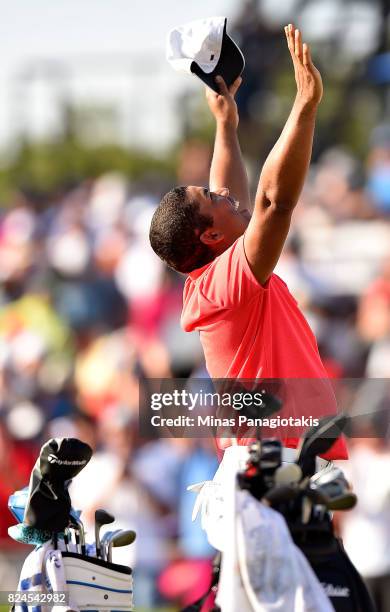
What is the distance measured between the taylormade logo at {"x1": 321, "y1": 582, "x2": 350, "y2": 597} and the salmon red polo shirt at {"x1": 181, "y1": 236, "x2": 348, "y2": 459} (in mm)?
455

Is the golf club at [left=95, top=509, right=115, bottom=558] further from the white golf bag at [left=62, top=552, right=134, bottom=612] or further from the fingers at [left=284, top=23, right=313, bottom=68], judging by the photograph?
the fingers at [left=284, top=23, right=313, bottom=68]

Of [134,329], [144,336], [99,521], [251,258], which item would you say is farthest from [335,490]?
[134,329]

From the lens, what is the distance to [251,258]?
421 cm

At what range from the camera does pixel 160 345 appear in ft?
31.4

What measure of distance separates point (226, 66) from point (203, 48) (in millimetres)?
177

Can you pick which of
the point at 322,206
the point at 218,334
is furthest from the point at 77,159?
the point at 218,334

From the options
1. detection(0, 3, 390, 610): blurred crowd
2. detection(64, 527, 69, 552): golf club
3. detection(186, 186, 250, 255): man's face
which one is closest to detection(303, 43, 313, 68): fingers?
detection(186, 186, 250, 255): man's face

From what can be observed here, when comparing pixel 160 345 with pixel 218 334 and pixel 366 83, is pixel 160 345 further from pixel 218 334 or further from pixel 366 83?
pixel 366 83

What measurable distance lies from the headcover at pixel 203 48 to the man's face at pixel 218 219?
2.30ft

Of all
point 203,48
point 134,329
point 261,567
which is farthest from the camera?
point 134,329

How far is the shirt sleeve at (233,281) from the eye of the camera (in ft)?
13.9

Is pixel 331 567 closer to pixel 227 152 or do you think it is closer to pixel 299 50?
pixel 299 50

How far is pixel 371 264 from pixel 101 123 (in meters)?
6.61

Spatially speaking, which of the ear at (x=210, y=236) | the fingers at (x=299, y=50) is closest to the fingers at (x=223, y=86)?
the ear at (x=210, y=236)
